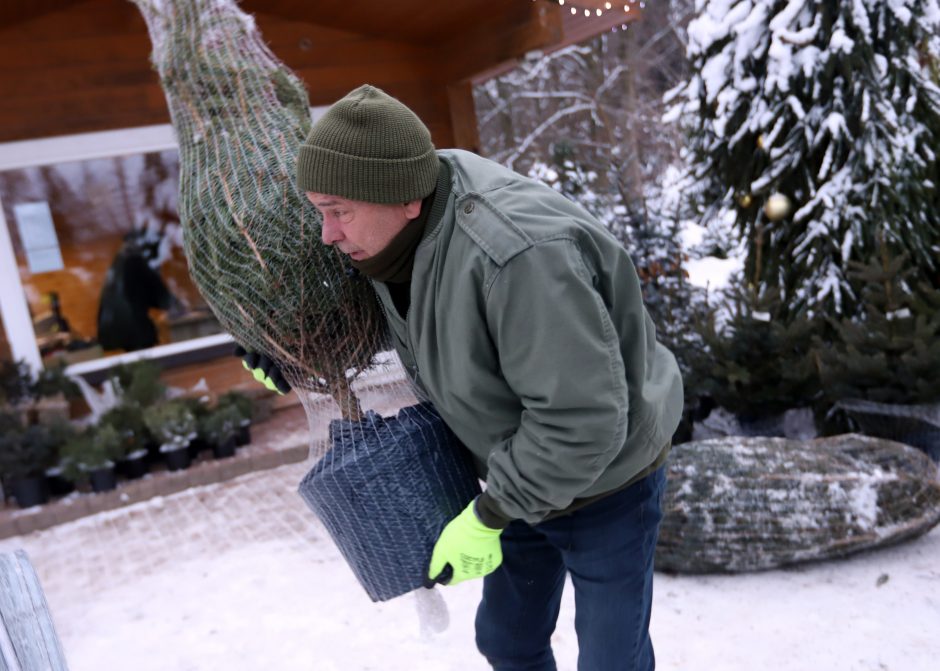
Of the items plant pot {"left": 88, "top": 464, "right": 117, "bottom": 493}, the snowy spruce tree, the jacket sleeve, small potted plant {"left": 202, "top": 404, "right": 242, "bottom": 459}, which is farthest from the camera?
small potted plant {"left": 202, "top": 404, "right": 242, "bottom": 459}

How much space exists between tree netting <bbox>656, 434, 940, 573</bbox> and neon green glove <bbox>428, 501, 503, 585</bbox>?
1587mm

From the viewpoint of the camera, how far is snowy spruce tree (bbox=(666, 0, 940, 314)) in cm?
398

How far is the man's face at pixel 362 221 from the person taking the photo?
149cm

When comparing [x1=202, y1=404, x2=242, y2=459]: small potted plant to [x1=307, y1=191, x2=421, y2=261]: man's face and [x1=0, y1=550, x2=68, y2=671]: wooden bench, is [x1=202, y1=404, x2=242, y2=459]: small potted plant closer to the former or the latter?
[x1=0, y1=550, x2=68, y2=671]: wooden bench

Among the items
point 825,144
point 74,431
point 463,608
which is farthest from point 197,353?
point 825,144

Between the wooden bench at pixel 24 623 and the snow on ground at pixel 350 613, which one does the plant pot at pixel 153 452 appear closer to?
the snow on ground at pixel 350 613

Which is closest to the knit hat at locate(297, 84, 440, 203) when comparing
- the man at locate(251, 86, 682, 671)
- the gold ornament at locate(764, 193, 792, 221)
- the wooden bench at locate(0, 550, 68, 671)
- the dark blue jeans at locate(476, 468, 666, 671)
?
the man at locate(251, 86, 682, 671)

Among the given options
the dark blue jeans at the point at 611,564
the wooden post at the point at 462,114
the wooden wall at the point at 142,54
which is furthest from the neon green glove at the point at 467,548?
the wooden post at the point at 462,114

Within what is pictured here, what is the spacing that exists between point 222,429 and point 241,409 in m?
0.24

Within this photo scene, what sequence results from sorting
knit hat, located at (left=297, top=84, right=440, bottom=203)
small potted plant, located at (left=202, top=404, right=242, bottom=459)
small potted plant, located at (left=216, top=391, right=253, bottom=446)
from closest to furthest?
knit hat, located at (left=297, top=84, right=440, bottom=203), small potted plant, located at (left=202, top=404, right=242, bottom=459), small potted plant, located at (left=216, top=391, right=253, bottom=446)

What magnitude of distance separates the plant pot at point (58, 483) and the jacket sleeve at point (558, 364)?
439 centimetres

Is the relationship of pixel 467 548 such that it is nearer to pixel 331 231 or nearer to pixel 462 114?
pixel 331 231

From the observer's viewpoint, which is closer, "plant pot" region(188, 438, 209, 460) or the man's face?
the man's face

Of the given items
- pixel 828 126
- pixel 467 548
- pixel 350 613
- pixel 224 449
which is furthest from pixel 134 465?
pixel 828 126
